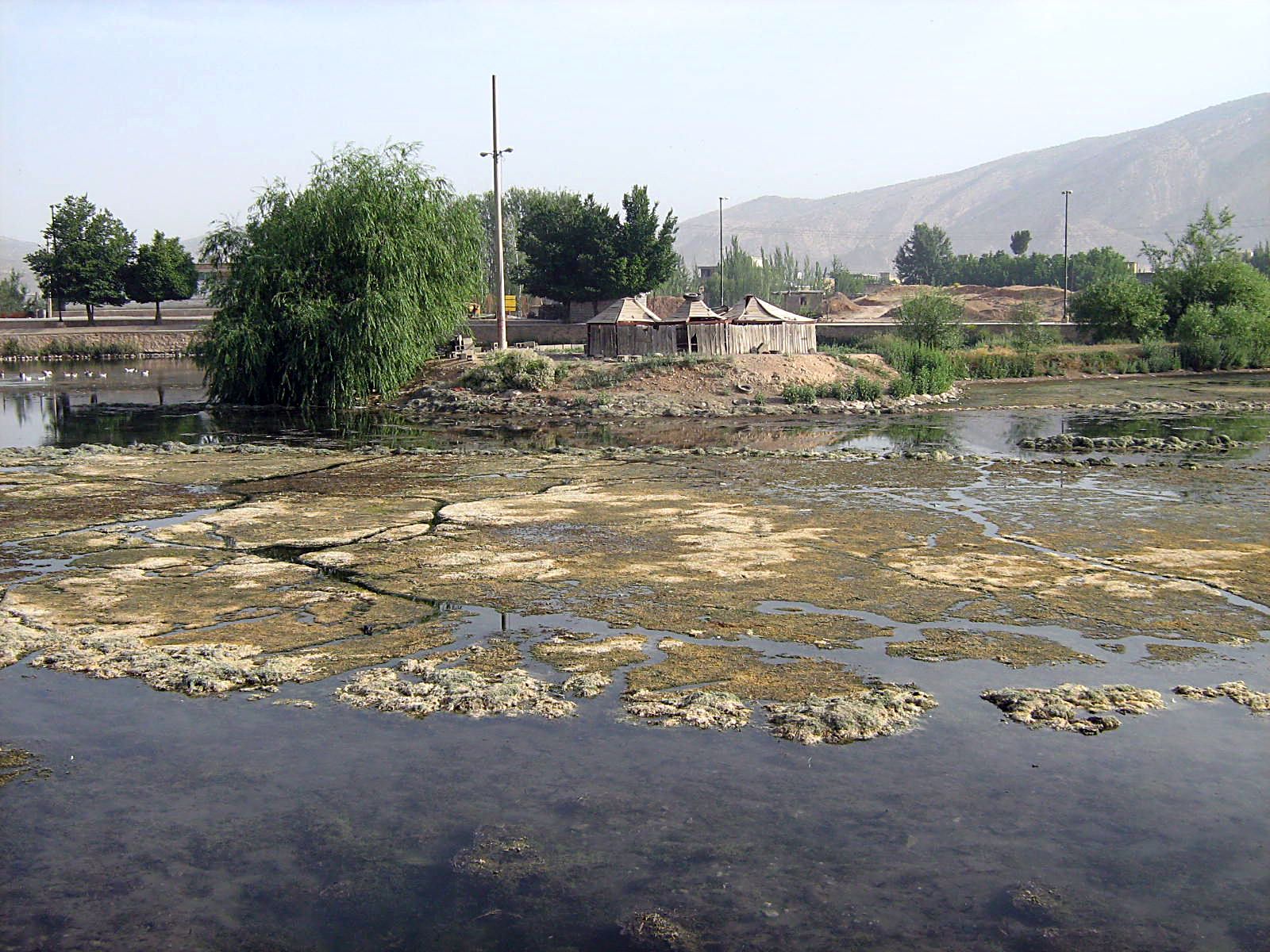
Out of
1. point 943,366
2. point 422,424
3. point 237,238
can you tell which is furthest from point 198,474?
point 943,366

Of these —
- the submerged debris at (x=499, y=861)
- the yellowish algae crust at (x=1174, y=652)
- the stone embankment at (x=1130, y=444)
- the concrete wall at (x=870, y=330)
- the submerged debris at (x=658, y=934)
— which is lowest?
the submerged debris at (x=658, y=934)

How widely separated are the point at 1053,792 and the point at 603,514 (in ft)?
28.1

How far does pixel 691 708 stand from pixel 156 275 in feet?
226

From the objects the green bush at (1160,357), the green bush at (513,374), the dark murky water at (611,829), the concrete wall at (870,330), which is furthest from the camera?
the concrete wall at (870,330)

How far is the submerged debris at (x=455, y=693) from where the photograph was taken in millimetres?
7461

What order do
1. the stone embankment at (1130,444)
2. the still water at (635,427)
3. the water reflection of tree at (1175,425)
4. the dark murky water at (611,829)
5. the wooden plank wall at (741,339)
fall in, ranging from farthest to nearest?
the wooden plank wall at (741,339) → the water reflection of tree at (1175,425) → the still water at (635,427) → the stone embankment at (1130,444) → the dark murky water at (611,829)

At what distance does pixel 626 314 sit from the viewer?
37875 millimetres

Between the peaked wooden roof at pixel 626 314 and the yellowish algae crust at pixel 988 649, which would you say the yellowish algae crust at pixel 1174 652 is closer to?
the yellowish algae crust at pixel 988 649

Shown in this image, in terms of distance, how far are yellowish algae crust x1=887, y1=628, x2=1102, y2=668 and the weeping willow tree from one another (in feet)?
80.7

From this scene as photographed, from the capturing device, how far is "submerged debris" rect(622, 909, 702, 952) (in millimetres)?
4828

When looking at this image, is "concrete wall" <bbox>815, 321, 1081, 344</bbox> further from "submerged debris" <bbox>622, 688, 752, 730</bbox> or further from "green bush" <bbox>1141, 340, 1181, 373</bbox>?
"submerged debris" <bbox>622, 688, 752, 730</bbox>

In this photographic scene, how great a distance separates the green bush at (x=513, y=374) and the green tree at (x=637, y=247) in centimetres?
2516

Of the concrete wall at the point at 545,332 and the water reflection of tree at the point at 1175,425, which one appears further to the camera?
the concrete wall at the point at 545,332

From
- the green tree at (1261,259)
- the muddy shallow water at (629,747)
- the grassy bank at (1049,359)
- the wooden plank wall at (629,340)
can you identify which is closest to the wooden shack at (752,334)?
the wooden plank wall at (629,340)
